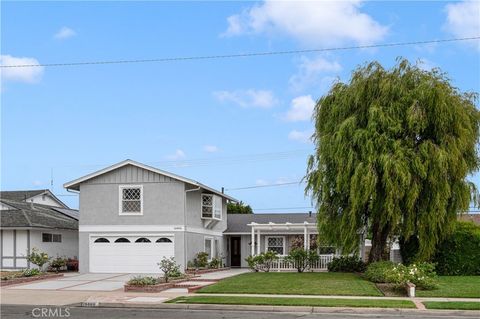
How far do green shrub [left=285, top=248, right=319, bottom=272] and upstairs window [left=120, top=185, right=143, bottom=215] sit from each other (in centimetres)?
836

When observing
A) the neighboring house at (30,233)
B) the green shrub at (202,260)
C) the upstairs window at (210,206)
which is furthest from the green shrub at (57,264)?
the upstairs window at (210,206)

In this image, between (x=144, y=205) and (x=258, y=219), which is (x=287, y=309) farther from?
(x=258, y=219)

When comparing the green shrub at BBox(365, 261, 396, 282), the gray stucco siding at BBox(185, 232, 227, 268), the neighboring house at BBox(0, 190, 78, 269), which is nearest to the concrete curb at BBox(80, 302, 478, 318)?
the green shrub at BBox(365, 261, 396, 282)

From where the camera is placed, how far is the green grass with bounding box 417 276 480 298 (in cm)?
1904

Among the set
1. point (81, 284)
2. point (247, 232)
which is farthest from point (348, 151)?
point (247, 232)

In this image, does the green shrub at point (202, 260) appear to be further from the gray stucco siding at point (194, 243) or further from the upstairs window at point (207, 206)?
the upstairs window at point (207, 206)

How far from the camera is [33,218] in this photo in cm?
3391

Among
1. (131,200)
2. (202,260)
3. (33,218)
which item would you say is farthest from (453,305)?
(33,218)

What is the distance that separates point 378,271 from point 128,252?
49.5ft

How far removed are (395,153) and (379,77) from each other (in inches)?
138

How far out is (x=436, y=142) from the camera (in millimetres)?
24594

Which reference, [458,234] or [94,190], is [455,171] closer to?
[458,234]

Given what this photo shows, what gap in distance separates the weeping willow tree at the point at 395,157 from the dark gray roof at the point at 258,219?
14550mm

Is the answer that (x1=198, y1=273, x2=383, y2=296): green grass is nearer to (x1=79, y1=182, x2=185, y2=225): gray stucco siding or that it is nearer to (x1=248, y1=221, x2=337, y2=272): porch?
(x1=248, y1=221, x2=337, y2=272): porch
